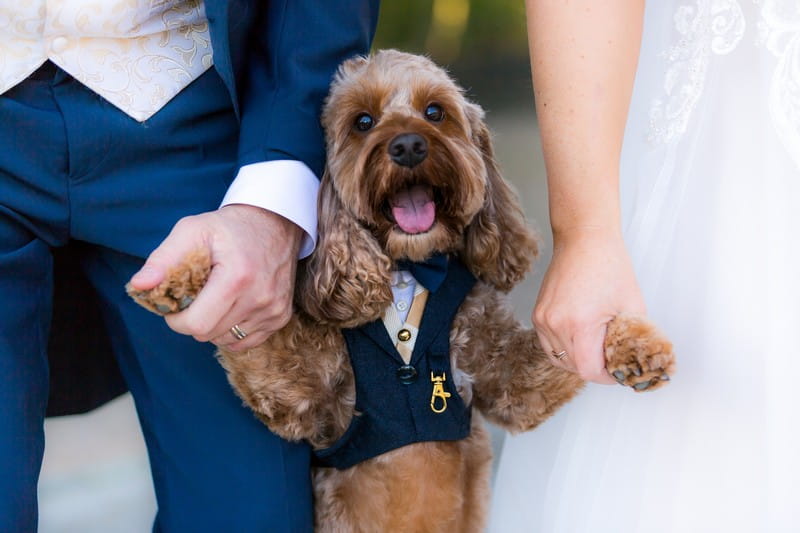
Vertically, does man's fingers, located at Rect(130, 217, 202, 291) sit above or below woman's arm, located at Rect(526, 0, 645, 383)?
below

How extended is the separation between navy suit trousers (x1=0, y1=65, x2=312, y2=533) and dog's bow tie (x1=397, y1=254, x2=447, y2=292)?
0.32 meters

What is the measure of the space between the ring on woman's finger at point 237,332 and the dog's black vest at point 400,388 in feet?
0.66

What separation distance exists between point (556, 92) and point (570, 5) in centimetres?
12

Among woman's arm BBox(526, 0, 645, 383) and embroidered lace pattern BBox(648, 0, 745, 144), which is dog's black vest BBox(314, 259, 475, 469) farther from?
embroidered lace pattern BBox(648, 0, 745, 144)

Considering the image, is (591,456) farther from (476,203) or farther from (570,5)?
(570,5)

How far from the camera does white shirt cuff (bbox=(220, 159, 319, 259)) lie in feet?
4.20

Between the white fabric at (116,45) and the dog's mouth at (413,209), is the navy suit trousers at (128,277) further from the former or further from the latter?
the dog's mouth at (413,209)

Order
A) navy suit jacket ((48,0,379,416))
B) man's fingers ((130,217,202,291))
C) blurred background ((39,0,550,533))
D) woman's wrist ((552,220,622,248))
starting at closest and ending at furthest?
man's fingers ((130,217,202,291))
woman's wrist ((552,220,622,248))
navy suit jacket ((48,0,379,416))
blurred background ((39,0,550,533))

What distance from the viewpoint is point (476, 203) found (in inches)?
54.1

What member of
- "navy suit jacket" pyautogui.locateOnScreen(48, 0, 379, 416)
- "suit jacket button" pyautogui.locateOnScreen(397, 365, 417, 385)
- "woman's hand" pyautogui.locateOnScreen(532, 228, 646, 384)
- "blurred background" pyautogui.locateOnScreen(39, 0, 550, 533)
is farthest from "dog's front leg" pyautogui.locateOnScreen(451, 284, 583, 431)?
"blurred background" pyautogui.locateOnScreen(39, 0, 550, 533)

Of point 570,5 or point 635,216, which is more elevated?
point 570,5

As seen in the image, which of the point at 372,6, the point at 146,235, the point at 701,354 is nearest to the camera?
the point at 701,354

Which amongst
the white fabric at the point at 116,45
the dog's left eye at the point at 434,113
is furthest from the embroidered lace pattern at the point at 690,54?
the white fabric at the point at 116,45

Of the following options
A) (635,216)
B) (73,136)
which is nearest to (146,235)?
(73,136)
